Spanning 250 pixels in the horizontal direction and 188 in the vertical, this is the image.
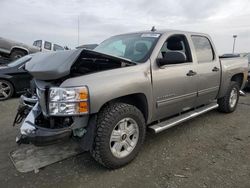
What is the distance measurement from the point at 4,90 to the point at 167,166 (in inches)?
230

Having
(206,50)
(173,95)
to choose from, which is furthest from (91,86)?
(206,50)

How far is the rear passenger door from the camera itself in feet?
14.2

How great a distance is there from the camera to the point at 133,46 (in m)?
3.86

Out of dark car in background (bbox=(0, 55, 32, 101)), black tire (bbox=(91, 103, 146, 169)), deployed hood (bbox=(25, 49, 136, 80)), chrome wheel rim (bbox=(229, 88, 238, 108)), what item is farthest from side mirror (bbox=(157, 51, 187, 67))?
dark car in background (bbox=(0, 55, 32, 101))

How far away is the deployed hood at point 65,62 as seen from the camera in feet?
9.02

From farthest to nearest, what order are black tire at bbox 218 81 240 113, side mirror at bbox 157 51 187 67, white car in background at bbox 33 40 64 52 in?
white car in background at bbox 33 40 64 52, black tire at bbox 218 81 240 113, side mirror at bbox 157 51 187 67

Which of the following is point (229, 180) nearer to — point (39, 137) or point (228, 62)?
point (39, 137)

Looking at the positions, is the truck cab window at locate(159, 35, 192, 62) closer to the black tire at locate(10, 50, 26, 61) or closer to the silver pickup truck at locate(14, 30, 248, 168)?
the silver pickup truck at locate(14, 30, 248, 168)

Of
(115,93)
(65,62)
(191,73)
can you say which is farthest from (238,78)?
(65,62)

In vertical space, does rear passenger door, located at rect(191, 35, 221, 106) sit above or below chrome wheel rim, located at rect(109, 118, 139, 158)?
above

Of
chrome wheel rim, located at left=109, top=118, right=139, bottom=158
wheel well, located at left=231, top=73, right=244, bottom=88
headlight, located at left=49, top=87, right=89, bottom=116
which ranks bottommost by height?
chrome wheel rim, located at left=109, top=118, right=139, bottom=158

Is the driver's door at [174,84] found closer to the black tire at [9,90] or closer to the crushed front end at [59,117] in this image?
the crushed front end at [59,117]

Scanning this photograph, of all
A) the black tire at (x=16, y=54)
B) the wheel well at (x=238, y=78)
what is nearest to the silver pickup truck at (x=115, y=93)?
the wheel well at (x=238, y=78)

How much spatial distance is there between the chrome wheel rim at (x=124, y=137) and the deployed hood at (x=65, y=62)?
30.5 inches
